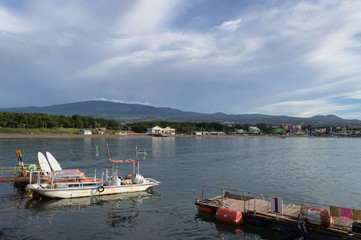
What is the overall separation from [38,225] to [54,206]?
512cm

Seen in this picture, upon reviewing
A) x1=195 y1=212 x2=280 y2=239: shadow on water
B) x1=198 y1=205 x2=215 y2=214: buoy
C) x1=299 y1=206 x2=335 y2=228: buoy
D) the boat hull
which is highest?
x1=299 y1=206 x2=335 y2=228: buoy

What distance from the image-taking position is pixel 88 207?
26.8 metres

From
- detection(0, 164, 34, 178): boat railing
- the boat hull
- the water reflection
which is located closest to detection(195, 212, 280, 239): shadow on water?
the water reflection

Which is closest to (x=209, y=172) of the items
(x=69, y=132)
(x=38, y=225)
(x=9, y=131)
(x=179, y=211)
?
(x=179, y=211)

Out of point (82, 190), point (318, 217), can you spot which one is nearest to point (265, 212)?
point (318, 217)

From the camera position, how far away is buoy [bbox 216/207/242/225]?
21531 millimetres

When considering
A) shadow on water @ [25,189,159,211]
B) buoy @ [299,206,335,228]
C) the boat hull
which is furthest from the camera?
the boat hull

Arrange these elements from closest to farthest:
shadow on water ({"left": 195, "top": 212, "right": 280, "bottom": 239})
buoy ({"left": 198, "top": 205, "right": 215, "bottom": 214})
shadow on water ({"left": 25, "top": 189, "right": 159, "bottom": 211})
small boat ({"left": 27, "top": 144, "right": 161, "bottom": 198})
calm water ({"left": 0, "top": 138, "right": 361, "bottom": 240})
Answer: shadow on water ({"left": 195, "top": 212, "right": 280, "bottom": 239})
calm water ({"left": 0, "top": 138, "right": 361, "bottom": 240})
buoy ({"left": 198, "top": 205, "right": 215, "bottom": 214})
shadow on water ({"left": 25, "top": 189, "right": 159, "bottom": 211})
small boat ({"left": 27, "top": 144, "right": 161, "bottom": 198})

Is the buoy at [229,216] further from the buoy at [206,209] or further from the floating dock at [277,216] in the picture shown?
the buoy at [206,209]

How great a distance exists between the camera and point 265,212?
21422mm

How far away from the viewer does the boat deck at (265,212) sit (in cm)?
1786

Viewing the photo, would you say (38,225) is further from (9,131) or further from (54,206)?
(9,131)

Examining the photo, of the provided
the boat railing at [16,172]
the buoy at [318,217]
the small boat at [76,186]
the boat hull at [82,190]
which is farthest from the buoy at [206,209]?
the boat railing at [16,172]

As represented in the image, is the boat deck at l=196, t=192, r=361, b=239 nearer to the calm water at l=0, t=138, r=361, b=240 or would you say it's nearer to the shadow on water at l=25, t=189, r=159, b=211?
the calm water at l=0, t=138, r=361, b=240
